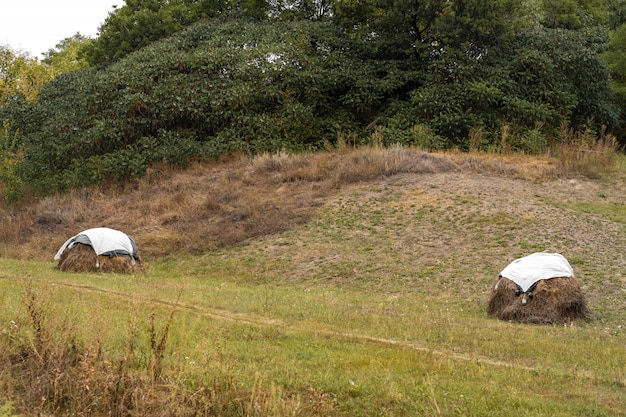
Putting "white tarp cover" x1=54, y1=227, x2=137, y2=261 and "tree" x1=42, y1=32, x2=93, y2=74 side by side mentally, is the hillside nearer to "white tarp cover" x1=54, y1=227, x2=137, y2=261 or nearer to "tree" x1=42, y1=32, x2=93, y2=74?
"white tarp cover" x1=54, y1=227, x2=137, y2=261

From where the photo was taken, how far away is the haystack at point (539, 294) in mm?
11352

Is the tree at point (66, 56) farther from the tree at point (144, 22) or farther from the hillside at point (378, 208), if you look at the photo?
the hillside at point (378, 208)

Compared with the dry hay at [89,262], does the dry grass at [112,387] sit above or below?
above

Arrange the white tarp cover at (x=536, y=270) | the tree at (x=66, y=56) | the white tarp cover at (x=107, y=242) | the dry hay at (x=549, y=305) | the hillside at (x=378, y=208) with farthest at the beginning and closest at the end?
the tree at (x=66, y=56)
the hillside at (x=378, y=208)
the white tarp cover at (x=107, y=242)
the white tarp cover at (x=536, y=270)
the dry hay at (x=549, y=305)

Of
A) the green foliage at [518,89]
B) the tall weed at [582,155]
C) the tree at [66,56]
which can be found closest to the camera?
the tall weed at [582,155]

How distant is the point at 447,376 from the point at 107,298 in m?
5.77

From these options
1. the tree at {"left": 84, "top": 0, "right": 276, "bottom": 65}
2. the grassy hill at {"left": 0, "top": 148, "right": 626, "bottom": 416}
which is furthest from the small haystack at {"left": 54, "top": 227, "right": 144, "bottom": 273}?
the tree at {"left": 84, "top": 0, "right": 276, "bottom": 65}

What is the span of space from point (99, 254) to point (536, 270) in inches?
372

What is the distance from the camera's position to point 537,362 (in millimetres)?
8250

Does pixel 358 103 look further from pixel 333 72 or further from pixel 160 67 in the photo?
pixel 160 67

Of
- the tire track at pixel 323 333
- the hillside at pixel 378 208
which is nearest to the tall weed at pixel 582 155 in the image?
the hillside at pixel 378 208

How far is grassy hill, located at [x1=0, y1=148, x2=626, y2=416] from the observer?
6910 millimetres

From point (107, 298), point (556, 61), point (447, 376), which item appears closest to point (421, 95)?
point (556, 61)

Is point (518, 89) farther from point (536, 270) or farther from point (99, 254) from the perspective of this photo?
point (99, 254)
